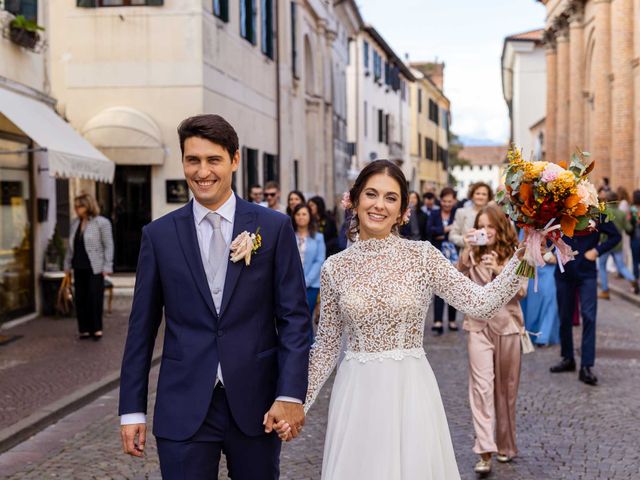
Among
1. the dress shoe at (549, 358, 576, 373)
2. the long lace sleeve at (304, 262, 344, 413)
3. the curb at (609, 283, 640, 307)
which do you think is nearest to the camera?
the long lace sleeve at (304, 262, 344, 413)

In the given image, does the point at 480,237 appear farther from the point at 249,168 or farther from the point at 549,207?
the point at 249,168

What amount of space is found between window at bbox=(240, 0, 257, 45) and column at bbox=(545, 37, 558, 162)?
73.3 feet

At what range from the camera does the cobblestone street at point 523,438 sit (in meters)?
6.80

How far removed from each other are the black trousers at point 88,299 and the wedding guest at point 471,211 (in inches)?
180

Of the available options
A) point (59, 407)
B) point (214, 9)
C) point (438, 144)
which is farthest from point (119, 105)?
point (438, 144)

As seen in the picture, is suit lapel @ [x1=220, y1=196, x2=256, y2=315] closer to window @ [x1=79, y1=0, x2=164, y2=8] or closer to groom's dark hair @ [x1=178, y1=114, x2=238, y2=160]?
groom's dark hair @ [x1=178, y1=114, x2=238, y2=160]

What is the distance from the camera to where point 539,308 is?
1301cm

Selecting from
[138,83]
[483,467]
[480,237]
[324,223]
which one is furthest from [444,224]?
[483,467]

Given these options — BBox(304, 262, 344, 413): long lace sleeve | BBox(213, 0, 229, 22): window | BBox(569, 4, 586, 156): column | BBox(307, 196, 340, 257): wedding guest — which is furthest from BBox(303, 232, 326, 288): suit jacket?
BBox(569, 4, 586, 156): column

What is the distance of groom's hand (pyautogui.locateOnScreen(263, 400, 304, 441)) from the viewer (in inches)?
151

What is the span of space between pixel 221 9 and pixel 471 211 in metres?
9.70

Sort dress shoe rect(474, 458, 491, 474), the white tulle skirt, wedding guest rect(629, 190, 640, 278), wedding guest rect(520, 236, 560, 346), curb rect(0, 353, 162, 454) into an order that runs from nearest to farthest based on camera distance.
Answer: the white tulle skirt → dress shoe rect(474, 458, 491, 474) → curb rect(0, 353, 162, 454) → wedding guest rect(520, 236, 560, 346) → wedding guest rect(629, 190, 640, 278)

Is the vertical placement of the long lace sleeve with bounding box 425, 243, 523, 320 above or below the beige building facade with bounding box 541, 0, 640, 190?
below

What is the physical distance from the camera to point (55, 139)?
14.4 m
